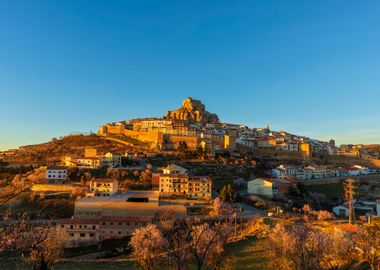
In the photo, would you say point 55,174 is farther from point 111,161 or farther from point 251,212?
point 251,212

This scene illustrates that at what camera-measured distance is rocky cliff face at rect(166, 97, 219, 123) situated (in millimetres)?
139375

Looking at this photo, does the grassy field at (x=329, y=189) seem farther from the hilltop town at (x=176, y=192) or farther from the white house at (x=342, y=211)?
the white house at (x=342, y=211)

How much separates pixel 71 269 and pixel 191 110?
124349mm

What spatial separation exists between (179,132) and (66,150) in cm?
3761

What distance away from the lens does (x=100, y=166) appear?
6122cm

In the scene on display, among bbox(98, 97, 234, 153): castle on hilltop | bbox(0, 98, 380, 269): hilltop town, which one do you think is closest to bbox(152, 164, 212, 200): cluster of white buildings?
bbox(0, 98, 380, 269): hilltop town

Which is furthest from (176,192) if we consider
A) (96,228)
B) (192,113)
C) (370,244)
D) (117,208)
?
(192,113)

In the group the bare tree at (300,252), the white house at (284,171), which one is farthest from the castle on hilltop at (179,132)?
the bare tree at (300,252)

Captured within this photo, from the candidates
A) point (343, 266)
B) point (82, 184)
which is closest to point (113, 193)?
point (82, 184)

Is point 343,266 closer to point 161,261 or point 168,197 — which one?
point 161,261

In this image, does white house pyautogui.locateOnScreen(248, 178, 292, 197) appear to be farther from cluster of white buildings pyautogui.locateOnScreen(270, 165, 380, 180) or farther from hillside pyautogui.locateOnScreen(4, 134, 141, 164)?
hillside pyautogui.locateOnScreen(4, 134, 141, 164)

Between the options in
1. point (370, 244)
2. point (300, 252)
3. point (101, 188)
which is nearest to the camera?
point (300, 252)

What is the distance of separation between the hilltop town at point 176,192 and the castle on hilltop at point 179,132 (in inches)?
28.1

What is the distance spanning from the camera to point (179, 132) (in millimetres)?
103750
